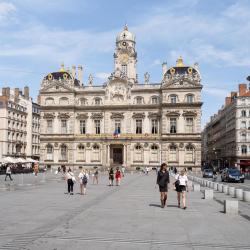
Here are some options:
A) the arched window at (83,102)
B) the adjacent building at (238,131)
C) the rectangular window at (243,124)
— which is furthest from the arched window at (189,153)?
the arched window at (83,102)

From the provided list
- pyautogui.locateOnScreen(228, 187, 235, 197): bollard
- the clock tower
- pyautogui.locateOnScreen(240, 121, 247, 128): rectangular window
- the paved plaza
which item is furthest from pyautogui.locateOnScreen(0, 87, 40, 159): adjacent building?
the paved plaza

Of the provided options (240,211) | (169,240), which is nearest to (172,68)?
(240,211)

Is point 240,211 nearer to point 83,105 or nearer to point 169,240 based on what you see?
point 169,240

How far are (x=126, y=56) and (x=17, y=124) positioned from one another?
94.6 feet

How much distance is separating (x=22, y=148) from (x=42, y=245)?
89.1 m

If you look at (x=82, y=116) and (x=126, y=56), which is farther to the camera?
(x=126, y=56)

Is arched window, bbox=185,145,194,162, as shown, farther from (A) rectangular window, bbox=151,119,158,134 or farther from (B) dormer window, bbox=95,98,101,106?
(B) dormer window, bbox=95,98,101,106

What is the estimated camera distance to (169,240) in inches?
480

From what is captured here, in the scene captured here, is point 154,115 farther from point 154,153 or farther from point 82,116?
point 82,116

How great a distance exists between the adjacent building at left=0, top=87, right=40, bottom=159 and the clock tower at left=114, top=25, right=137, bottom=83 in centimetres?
2469

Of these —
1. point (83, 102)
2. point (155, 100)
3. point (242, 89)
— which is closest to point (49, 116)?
point (83, 102)

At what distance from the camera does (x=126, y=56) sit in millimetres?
94375

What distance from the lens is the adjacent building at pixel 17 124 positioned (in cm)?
8850

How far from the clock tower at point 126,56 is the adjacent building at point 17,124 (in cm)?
2469
